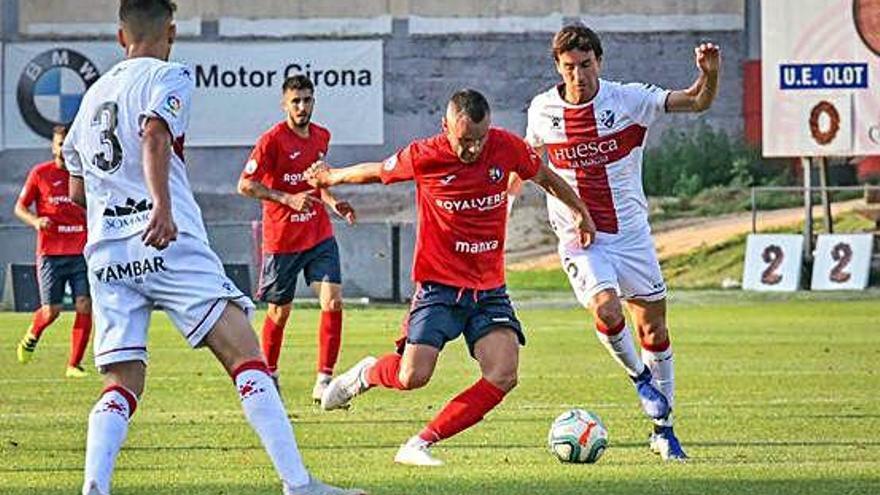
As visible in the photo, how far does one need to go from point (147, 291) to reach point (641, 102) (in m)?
4.18

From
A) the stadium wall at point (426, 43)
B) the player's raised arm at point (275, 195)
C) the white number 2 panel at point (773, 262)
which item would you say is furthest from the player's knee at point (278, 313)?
the stadium wall at point (426, 43)

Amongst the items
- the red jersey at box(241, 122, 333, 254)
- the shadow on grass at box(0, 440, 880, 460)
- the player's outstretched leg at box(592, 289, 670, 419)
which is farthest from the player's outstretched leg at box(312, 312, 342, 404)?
the player's outstretched leg at box(592, 289, 670, 419)

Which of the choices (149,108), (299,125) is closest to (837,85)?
(299,125)

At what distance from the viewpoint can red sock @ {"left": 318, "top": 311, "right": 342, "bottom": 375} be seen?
Answer: 51.9 feet

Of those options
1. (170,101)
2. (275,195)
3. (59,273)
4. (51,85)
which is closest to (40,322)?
(59,273)

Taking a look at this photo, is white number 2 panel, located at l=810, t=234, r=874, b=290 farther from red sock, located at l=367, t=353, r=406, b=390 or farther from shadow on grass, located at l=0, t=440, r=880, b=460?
red sock, located at l=367, t=353, r=406, b=390

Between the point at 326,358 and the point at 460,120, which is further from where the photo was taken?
the point at 326,358

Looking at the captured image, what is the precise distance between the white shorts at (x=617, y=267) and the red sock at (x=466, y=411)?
1291 millimetres

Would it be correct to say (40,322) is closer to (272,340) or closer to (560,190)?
(272,340)

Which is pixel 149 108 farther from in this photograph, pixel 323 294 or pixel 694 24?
pixel 694 24

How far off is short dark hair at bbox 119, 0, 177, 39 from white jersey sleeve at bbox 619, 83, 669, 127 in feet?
13.1

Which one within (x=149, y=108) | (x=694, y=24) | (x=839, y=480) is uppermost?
(x=694, y=24)

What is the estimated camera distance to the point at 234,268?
31688mm

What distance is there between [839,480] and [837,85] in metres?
24.4
